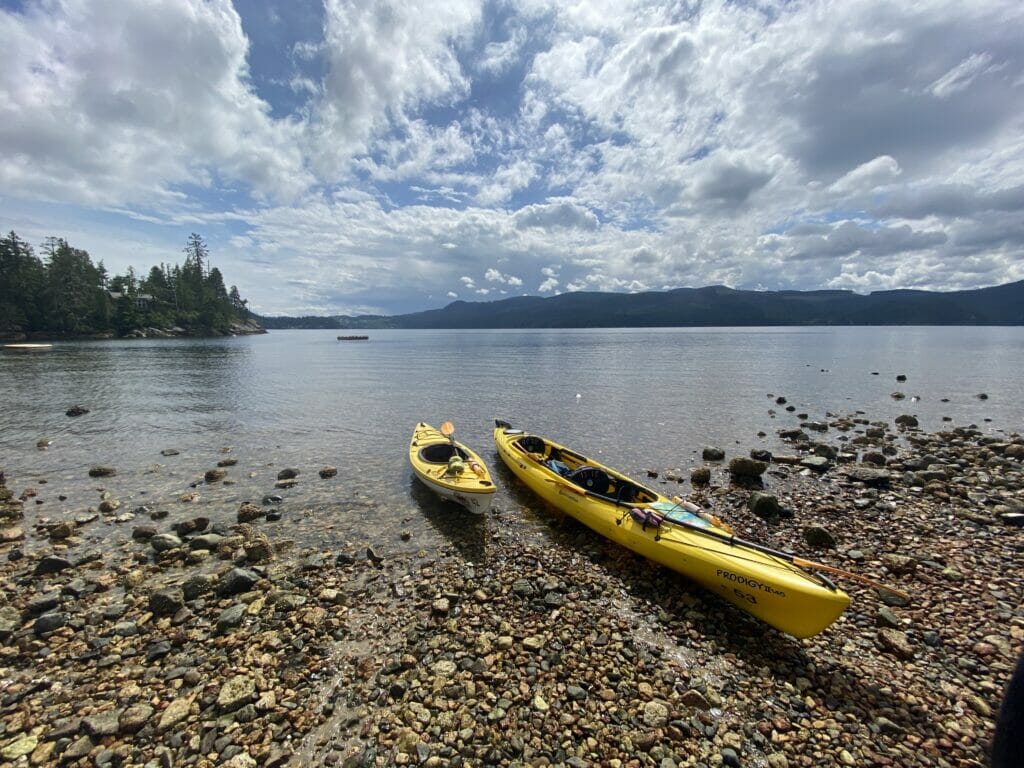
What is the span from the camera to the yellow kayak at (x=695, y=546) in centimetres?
846

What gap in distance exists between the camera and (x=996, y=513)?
13.5 metres

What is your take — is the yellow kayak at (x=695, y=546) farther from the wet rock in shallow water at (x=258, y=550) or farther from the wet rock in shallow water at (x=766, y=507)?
the wet rock in shallow water at (x=258, y=550)

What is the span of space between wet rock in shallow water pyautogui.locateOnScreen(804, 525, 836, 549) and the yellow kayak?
2.35 m

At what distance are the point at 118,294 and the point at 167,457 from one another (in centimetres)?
13642

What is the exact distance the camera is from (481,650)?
8.24 meters

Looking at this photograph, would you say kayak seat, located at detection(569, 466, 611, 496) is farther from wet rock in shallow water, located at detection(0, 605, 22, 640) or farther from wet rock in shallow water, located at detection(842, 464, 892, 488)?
wet rock in shallow water, located at detection(0, 605, 22, 640)

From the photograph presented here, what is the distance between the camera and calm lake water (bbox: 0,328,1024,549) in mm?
15789

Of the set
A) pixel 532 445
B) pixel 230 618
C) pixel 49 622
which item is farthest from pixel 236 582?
pixel 532 445

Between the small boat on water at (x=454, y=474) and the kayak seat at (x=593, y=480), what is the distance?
285cm

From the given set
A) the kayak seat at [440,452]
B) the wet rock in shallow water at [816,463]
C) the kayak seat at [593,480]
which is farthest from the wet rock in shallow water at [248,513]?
the wet rock in shallow water at [816,463]

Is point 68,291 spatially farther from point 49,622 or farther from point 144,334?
point 49,622

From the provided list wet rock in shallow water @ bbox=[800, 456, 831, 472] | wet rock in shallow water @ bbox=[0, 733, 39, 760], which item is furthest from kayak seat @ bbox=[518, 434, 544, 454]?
wet rock in shallow water @ bbox=[0, 733, 39, 760]

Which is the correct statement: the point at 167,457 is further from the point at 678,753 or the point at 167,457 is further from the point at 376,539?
the point at 678,753

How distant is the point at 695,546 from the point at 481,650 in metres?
5.37
